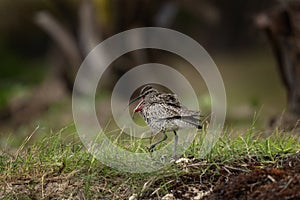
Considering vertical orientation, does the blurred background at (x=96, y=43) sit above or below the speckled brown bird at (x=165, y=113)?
below

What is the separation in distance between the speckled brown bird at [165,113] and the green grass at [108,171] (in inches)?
9.6

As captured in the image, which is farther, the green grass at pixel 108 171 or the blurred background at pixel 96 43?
the blurred background at pixel 96 43

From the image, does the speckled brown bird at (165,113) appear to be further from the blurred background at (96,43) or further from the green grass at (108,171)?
the blurred background at (96,43)

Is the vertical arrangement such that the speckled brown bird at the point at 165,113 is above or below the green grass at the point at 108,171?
above

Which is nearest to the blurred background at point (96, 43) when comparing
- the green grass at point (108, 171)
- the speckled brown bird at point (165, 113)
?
the green grass at point (108, 171)

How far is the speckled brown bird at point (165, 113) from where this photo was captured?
5.30 m

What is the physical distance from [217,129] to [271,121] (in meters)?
4.00

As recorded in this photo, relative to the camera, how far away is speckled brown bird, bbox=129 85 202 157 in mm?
5297

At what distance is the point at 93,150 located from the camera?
569cm

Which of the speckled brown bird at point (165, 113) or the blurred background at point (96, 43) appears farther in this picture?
the blurred background at point (96, 43)

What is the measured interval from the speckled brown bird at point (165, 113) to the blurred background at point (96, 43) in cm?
535

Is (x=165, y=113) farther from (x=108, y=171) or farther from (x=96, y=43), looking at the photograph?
(x=96, y=43)

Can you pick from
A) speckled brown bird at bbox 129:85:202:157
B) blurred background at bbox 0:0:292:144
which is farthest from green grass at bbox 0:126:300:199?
blurred background at bbox 0:0:292:144

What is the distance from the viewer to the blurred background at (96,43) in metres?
14.7
